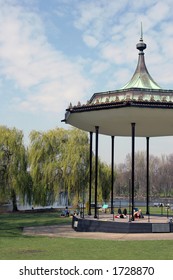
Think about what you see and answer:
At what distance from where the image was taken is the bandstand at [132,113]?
18938 mm

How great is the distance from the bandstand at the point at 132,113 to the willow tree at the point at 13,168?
13.0 metres

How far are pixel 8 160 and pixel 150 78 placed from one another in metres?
18.5

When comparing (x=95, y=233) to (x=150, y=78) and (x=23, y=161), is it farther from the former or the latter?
(x=23, y=161)

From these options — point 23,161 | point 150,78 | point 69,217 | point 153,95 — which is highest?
point 150,78

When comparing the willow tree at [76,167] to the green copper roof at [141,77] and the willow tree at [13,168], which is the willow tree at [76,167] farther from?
the green copper roof at [141,77]

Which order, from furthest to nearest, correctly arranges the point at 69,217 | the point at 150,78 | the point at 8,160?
1. the point at 8,160
2. the point at 69,217
3. the point at 150,78

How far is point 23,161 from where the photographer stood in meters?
36.8

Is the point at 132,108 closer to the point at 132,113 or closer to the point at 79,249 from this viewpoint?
the point at 132,113

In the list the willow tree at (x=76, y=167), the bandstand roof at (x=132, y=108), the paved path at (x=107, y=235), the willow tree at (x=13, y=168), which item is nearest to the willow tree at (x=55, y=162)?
the willow tree at (x=76, y=167)

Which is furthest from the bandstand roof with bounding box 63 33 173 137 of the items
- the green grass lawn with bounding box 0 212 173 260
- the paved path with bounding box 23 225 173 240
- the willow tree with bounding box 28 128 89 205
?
the willow tree with bounding box 28 128 89 205

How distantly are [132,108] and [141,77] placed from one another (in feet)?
12.8

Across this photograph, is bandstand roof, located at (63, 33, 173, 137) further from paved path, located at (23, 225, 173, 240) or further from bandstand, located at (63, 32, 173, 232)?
paved path, located at (23, 225, 173, 240)
